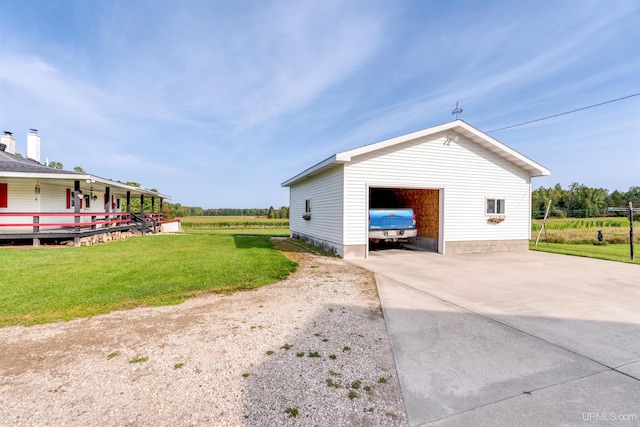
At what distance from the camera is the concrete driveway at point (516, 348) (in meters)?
2.15

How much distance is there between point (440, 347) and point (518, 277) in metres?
4.99

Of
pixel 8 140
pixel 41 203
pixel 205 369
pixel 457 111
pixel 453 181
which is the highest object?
pixel 8 140

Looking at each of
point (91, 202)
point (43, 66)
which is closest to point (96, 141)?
point (91, 202)

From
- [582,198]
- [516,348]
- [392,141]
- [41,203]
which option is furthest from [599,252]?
[582,198]

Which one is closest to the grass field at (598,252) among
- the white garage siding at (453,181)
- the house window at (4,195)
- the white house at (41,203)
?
the white garage siding at (453,181)

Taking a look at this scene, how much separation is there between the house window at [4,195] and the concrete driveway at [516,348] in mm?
17538

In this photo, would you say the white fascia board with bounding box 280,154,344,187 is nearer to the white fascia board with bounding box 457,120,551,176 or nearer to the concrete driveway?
the concrete driveway

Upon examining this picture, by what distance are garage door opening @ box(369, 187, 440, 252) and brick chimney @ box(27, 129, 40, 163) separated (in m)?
23.2

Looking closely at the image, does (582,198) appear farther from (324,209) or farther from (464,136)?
(324,209)

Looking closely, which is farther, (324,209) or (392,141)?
(324,209)

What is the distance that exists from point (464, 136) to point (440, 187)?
2319 millimetres

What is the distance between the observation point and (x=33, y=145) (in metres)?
19.2

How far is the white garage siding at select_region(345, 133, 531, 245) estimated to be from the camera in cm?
959

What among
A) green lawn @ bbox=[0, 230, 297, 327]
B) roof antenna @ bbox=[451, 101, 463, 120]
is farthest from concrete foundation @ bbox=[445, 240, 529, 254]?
green lawn @ bbox=[0, 230, 297, 327]
